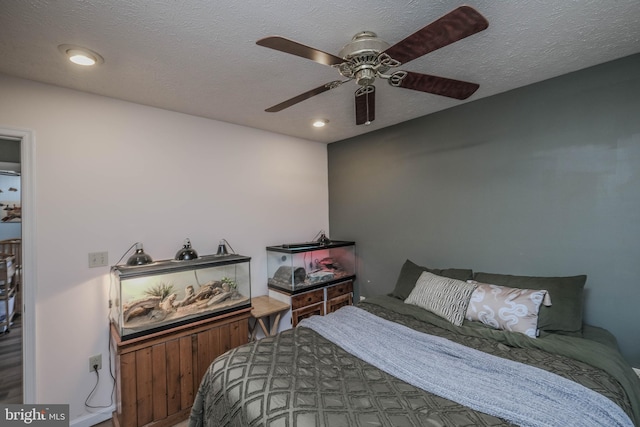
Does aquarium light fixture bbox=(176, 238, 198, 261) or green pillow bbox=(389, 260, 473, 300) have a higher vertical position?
aquarium light fixture bbox=(176, 238, 198, 261)

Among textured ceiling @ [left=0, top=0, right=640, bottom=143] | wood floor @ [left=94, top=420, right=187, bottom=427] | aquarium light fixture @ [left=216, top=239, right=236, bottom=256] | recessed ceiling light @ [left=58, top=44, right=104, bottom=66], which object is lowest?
wood floor @ [left=94, top=420, right=187, bottom=427]

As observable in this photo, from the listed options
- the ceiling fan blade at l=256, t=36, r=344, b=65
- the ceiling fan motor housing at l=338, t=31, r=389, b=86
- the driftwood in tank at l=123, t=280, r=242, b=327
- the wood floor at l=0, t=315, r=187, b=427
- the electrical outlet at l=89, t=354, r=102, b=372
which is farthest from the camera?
the wood floor at l=0, t=315, r=187, b=427

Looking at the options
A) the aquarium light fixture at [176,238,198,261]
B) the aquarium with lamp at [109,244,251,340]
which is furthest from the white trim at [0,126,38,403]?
the aquarium light fixture at [176,238,198,261]

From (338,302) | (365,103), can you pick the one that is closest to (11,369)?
(338,302)

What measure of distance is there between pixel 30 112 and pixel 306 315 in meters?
2.90

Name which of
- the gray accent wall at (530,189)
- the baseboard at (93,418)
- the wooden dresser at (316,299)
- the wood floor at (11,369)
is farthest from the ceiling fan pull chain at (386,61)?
the baseboard at (93,418)

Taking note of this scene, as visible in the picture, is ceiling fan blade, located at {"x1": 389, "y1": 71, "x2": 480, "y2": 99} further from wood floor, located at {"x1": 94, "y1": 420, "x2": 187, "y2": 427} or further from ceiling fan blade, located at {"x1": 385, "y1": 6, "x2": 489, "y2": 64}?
wood floor, located at {"x1": 94, "y1": 420, "x2": 187, "y2": 427}

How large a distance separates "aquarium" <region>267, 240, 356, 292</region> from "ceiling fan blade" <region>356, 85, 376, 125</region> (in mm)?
1674

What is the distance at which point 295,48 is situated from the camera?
3.92ft

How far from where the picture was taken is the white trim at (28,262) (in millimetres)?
1967

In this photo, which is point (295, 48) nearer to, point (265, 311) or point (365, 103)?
point (365, 103)

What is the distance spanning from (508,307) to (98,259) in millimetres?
3086

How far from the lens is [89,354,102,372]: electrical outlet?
7.25ft

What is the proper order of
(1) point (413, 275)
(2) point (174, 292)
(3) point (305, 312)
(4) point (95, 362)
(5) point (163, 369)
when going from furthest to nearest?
(3) point (305, 312) → (1) point (413, 275) → (2) point (174, 292) → (4) point (95, 362) → (5) point (163, 369)
